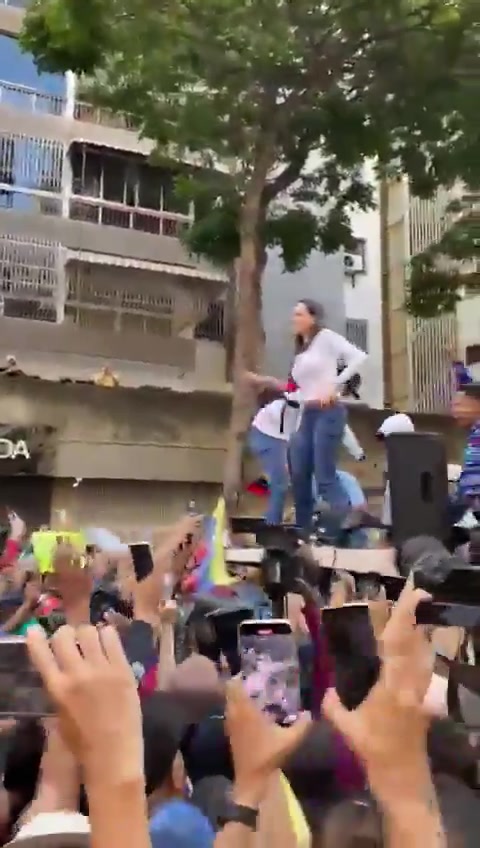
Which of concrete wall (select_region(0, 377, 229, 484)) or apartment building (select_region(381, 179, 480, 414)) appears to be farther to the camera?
apartment building (select_region(381, 179, 480, 414))

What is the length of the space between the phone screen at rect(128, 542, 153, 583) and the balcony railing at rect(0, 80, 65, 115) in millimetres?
11552

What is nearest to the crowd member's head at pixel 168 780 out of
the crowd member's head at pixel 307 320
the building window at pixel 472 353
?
the crowd member's head at pixel 307 320

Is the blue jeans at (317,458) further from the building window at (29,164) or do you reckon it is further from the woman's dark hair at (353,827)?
the building window at (29,164)

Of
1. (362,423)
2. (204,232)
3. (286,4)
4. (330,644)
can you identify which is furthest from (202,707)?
(362,423)

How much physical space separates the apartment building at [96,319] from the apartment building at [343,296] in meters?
1.29

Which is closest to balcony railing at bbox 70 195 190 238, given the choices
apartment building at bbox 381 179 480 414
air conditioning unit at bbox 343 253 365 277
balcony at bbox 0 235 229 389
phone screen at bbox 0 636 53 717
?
balcony at bbox 0 235 229 389

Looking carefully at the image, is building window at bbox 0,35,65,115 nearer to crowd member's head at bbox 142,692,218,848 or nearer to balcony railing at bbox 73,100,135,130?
balcony railing at bbox 73,100,135,130

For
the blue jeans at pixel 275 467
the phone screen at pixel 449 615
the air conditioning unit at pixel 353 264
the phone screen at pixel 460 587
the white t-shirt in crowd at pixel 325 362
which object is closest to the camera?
the phone screen at pixel 449 615

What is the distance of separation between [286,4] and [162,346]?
6.13m

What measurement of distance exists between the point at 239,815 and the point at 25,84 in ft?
45.0

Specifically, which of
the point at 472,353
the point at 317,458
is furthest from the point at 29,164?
the point at 317,458

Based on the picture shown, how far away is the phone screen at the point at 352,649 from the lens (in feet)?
5.55

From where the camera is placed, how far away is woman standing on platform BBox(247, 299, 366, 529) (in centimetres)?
467

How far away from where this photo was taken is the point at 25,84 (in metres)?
13.7
